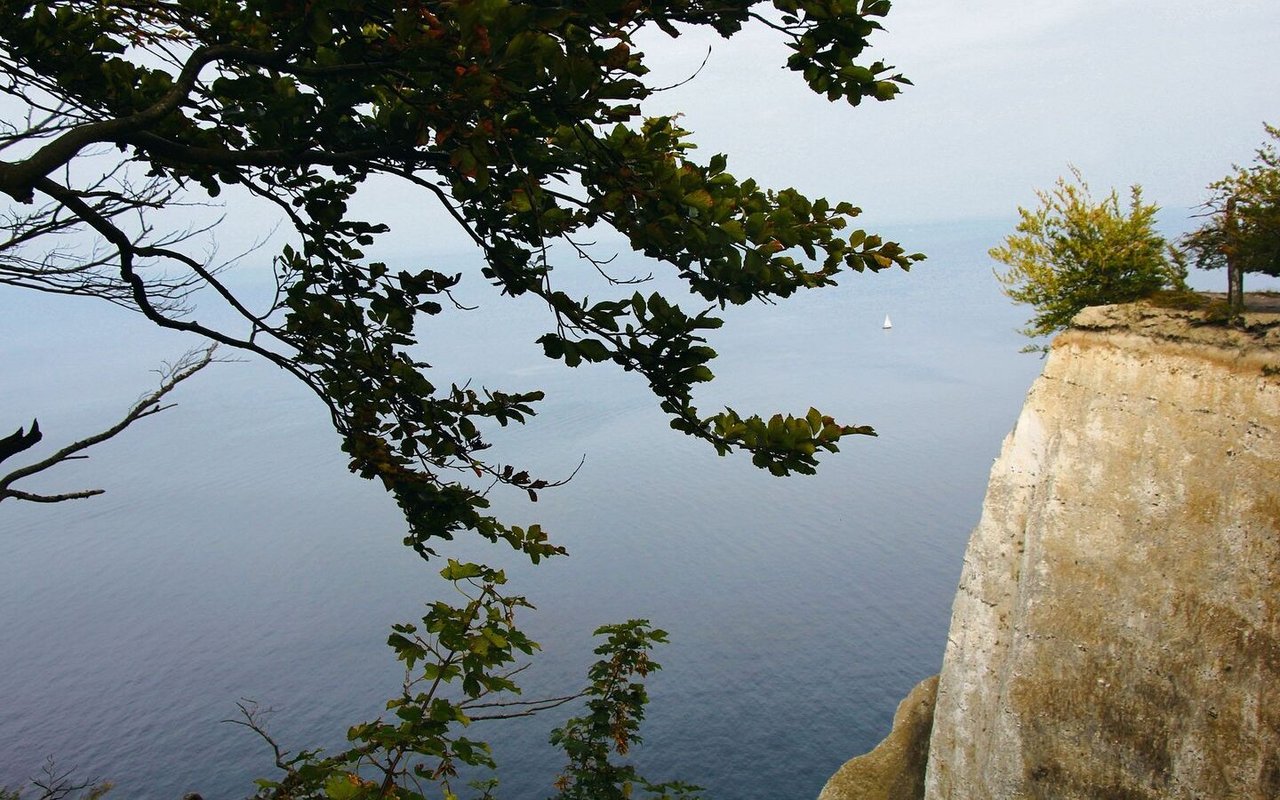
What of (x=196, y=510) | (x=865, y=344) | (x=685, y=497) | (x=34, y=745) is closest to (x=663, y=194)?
(x=34, y=745)

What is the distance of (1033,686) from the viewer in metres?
16.1

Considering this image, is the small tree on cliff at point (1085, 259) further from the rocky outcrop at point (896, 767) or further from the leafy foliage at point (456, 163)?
the leafy foliage at point (456, 163)

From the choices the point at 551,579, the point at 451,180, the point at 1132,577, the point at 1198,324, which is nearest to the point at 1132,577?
the point at 1132,577

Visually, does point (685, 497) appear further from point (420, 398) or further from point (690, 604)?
point (420, 398)

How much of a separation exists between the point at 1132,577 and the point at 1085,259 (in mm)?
8551

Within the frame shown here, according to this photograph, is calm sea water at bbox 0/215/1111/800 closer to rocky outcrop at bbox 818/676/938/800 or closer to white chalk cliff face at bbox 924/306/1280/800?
rocky outcrop at bbox 818/676/938/800

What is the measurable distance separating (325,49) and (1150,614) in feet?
50.7

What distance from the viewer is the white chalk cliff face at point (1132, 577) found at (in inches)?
552

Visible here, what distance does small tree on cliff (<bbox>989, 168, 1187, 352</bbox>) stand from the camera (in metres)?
19.3

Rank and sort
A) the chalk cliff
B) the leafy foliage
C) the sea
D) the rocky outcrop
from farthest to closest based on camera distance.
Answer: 1. the sea
2. the rocky outcrop
3. the chalk cliff
4. the leafy foliage

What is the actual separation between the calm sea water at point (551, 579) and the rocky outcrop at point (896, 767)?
8.14 metres

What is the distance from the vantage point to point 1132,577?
15.1 meters

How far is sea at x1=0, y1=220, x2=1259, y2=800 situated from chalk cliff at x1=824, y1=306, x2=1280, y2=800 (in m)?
12.2

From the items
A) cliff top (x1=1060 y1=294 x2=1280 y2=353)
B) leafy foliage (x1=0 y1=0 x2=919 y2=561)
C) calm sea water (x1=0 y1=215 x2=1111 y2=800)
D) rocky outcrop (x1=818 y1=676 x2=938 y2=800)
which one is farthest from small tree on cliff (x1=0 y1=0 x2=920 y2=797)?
calm sea water (x1=0 y1=215 x2=1111 y2=800)
